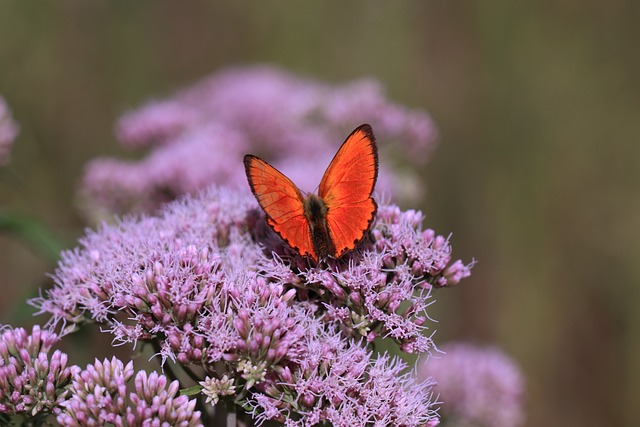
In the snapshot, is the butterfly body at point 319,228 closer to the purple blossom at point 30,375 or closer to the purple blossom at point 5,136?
the purple blossom at point 30,375

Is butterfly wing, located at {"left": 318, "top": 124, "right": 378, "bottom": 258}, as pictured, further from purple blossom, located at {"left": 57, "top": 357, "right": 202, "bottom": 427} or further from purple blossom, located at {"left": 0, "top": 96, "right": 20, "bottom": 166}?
purple blossom, located at {"left": 0, "top": 96, "right": 20, "bottom": 166}

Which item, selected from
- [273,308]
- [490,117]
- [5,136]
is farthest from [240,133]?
[273,308]

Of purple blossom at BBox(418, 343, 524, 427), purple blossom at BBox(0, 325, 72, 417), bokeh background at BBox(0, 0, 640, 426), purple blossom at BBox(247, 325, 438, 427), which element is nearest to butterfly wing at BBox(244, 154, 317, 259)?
purple blossom at BBox(247, 325, 438, 427)

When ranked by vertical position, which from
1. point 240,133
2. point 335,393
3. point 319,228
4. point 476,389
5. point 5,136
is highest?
point 240,133

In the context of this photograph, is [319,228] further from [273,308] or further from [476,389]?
[476,389]

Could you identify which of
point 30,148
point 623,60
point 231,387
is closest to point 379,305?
point 231,387

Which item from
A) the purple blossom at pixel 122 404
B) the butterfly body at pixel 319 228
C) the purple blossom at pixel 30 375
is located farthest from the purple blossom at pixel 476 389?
the purple blossom at pixel 30 375
